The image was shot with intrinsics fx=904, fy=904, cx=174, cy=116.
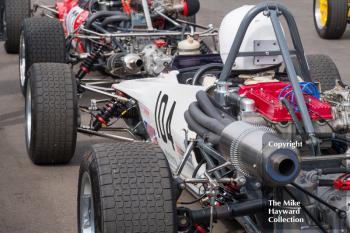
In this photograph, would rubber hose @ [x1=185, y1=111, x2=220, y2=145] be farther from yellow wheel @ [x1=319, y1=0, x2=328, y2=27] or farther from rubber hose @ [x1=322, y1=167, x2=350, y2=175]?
yellow wheel @ [x1=319, y1=0, x2=328, y2=27]

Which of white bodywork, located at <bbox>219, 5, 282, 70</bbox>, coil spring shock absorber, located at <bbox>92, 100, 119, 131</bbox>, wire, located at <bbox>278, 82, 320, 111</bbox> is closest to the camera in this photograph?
wire, located at <bbox>278, 82, 320, 111</bbox>

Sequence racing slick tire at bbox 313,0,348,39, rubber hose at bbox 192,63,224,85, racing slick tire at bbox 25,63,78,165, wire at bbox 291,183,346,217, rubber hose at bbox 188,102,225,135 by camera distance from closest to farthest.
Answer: wire at bbox 291,183,346,217, rubber hose at bbox 188,102,225,135, rubber hose at bbox 192,63,224,85, racing slick tire at bbox 25,63,78,165, racing slick tire at bbox 313,0,348,39

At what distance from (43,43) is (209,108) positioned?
4246 millimetres

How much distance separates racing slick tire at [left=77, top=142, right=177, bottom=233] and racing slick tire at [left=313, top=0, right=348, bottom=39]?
952 centimetres

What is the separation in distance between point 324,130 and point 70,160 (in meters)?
3.05

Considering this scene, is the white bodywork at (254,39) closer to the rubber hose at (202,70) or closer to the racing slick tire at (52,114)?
the rubber hose at (202,70)

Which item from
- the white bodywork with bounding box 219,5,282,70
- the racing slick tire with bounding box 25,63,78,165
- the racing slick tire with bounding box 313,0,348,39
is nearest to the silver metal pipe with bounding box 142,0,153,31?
the racing slick tire with bounding box 25,63,78,165

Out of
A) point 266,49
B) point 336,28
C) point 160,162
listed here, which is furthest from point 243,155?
point 336,28

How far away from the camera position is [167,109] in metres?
6.54

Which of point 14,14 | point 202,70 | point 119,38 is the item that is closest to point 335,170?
point 202,70

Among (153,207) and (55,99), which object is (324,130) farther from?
(55,99)

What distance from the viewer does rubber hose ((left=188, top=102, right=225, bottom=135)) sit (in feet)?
16.7

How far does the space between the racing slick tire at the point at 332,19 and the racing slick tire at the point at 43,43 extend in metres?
5.77

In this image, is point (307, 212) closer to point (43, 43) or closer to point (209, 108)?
point (209, 108)
